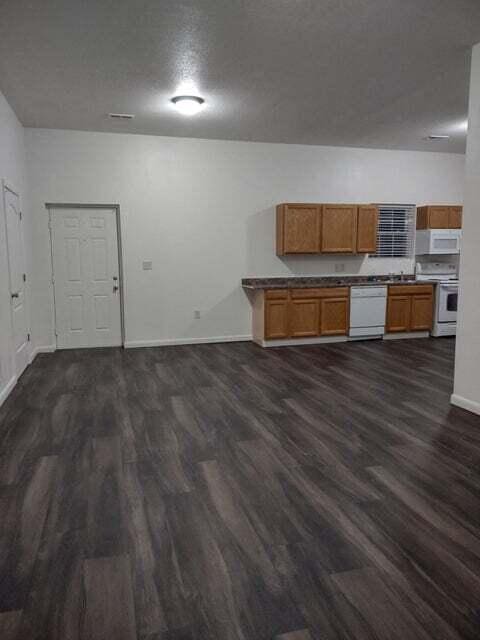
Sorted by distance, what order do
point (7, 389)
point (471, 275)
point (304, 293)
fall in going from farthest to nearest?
1. point (304, 293)
2. point (7, 389)
3. point (471, 275)

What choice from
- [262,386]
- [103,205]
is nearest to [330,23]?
[262,386]

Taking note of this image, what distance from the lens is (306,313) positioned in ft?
22.2

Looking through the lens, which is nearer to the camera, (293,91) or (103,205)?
(293,91)

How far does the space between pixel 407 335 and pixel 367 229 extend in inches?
70.4

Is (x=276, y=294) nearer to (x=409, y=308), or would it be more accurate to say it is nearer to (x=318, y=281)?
(x=318, y=281)

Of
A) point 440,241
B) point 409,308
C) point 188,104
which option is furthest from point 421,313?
point 188,104

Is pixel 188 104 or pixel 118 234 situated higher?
pixel 188 104

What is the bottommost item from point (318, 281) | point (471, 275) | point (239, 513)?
point (239, 513)

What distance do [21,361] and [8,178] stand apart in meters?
1.99

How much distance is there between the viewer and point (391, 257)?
7.72 meters

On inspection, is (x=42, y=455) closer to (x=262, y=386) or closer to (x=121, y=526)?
(x=121, y=526)

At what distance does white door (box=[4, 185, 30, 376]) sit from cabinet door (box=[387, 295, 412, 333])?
5.12m

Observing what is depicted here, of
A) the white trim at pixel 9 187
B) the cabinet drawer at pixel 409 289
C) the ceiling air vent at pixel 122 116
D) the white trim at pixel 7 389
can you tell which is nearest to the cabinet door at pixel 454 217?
the cabinet drawer at pixel 409 289

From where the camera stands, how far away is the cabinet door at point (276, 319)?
21.6 feet
